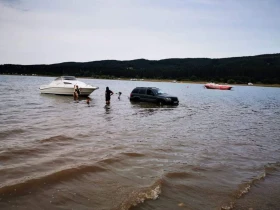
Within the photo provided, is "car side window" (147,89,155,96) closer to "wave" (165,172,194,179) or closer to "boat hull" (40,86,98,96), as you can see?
"boat hull" (40,86,98,96)

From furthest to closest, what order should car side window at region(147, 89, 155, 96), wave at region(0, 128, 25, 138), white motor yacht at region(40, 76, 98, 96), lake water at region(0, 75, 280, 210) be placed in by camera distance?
white motor yacht at region(40, 76, 98, 96)
car side window at region(147, 89, 155, 96)
wave at region(0, 128, 25, 138)
lake water at region(0, 75, 280, 210)

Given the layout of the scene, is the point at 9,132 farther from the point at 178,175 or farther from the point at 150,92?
the point at 150,92

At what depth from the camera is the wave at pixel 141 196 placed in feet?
14.8

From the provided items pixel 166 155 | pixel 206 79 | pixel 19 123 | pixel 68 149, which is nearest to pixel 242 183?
pixel 166 155

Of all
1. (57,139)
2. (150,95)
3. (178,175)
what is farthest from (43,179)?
(150,95)

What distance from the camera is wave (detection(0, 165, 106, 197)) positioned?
487cm

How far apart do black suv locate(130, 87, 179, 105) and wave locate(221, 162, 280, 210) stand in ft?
54.8

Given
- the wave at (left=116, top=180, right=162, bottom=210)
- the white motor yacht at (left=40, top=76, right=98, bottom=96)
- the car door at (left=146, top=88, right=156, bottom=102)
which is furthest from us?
the white motor yacht at (left=40, top=76, right=98, bottom=96)

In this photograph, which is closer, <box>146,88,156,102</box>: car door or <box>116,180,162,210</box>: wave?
<box>116,180,162,210</box>: wave

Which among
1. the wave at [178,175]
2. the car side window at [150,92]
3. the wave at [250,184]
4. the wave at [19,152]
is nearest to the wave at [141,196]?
the wave at [178,175]

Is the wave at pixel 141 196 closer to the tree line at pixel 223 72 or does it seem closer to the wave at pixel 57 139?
the wave at pixel 57 139

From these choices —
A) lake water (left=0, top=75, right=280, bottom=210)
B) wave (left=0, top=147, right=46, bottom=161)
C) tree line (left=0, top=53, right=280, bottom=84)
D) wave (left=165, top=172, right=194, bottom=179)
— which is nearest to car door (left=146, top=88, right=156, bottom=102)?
lake water (left=0, top=75, right=280, bottom=210)

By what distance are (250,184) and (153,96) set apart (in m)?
19.0

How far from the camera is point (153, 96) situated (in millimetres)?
24609
